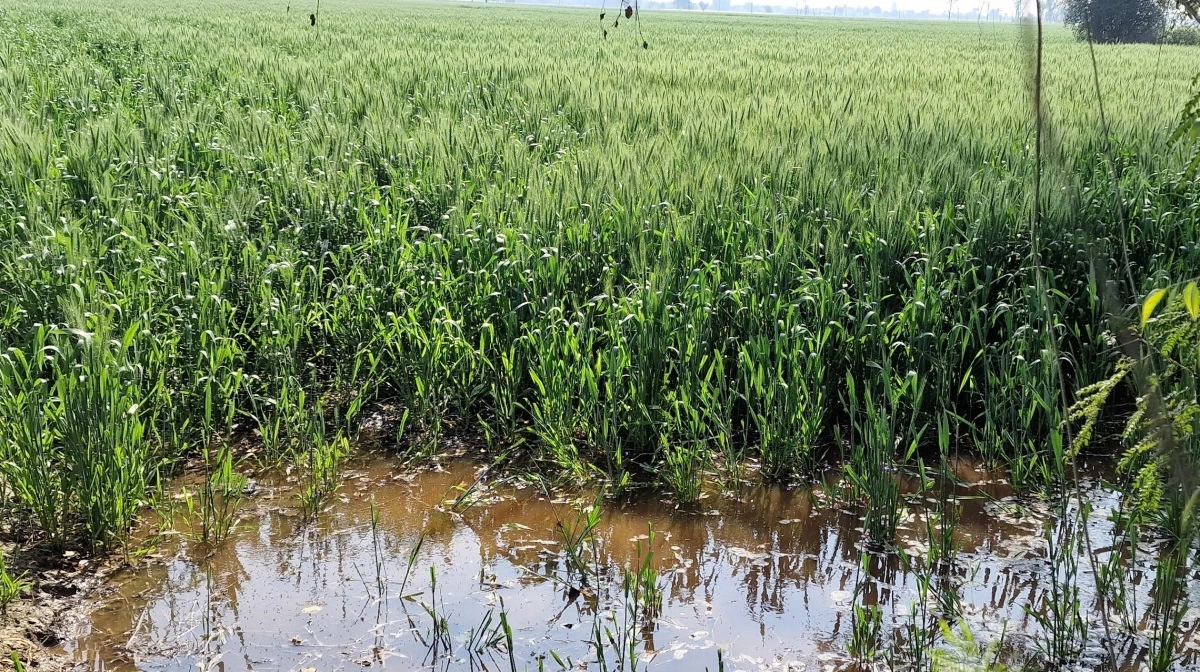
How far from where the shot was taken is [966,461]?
3.85 metres

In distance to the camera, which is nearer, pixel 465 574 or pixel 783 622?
pixel 783 622

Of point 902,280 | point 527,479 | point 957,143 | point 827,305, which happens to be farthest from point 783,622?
point 957,143

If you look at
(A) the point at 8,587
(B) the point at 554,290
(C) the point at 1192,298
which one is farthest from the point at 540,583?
(C) the point at 1192,298

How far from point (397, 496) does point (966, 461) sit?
2283 mm

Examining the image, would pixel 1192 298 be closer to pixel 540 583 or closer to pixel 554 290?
pixel 540 583

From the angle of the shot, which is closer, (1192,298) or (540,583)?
(1192,298)

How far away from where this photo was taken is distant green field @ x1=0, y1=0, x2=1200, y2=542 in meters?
3.61

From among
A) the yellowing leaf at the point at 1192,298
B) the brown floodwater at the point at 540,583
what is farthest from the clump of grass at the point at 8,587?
the yellowing leaf at the point at 1192,298

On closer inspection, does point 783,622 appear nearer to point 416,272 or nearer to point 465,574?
point 465,574

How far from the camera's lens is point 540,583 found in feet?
9.62

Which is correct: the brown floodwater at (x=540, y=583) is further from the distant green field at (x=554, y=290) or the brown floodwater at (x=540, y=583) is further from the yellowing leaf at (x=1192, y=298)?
the yellowing leaf at (x=1192, y=298)

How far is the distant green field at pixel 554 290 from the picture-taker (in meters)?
3.61

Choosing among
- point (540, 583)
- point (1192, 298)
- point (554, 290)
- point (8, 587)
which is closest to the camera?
point (1192, 298)

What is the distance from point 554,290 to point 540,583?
185 centimetres
